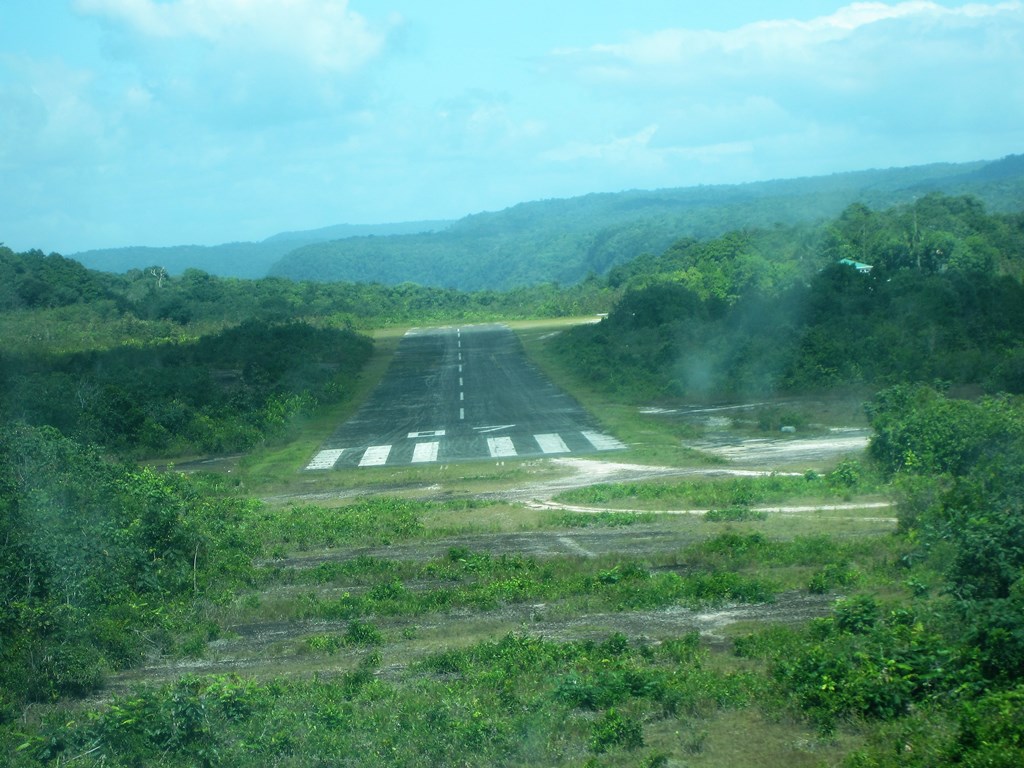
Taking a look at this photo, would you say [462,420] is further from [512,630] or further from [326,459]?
[512,630]

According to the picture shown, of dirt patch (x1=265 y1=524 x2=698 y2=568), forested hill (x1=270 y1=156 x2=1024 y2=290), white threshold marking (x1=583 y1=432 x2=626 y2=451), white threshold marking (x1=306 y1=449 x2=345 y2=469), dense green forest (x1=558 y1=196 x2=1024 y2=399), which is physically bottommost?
white threshold marking (x1=583 y1=432 x2=626 y2=451)

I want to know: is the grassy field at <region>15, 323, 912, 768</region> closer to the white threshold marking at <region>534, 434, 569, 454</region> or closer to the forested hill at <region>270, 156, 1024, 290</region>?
the white threshold marking at <region>534, 434, 569, 454</region>

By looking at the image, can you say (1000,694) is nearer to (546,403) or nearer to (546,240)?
(546,403)

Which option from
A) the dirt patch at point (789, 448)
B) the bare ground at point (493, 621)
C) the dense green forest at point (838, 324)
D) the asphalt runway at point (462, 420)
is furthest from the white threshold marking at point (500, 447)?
the bare ground at point (493, 621)

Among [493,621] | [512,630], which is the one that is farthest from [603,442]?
[512,630]

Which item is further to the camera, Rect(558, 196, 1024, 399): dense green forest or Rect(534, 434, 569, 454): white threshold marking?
Rect(558, 196, 1024, 399): dense green forest

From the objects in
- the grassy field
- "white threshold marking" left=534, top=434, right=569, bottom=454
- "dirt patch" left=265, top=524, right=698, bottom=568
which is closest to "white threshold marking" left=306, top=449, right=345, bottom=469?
the grassy field

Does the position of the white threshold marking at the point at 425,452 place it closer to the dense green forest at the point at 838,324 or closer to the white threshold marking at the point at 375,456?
the white threshold marking at the point at 375,456
